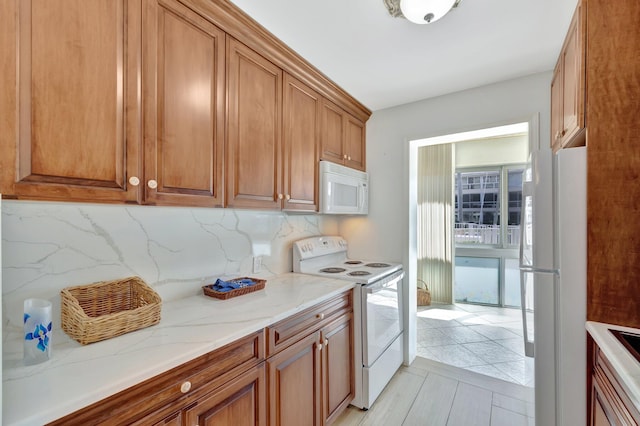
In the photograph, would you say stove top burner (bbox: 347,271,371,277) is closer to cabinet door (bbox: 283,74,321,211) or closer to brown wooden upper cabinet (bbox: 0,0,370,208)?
cabinet door (bbox: 283,74,321,211)

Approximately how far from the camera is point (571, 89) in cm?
152

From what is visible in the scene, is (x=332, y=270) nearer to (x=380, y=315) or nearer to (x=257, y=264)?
(x=380, y=315)

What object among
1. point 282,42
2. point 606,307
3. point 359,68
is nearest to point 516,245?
point 606,307

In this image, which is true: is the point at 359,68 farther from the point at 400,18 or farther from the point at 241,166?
the point at 241,166

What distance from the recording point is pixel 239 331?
1.20 m

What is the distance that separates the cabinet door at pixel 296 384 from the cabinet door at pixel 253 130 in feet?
2.75

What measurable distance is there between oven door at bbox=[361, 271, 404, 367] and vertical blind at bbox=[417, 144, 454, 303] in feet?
6.86

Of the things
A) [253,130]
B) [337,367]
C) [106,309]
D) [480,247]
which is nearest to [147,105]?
[253,130]

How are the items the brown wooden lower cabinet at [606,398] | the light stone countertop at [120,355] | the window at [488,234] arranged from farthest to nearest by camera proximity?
1. the window at [488,234]
2. the brown wooden lower cabinet at [606,398]
3. the light stone countertop at [120,355]

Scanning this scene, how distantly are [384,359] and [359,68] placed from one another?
2226 millimetres

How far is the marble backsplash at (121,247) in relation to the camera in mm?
1141

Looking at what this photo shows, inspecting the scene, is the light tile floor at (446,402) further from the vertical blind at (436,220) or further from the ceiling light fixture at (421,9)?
the ceiling light fixture at (421,9)

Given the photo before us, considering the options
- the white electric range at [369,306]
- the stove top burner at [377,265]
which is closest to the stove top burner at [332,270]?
the white electric range at [369,306]

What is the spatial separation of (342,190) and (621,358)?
73.5 inches
